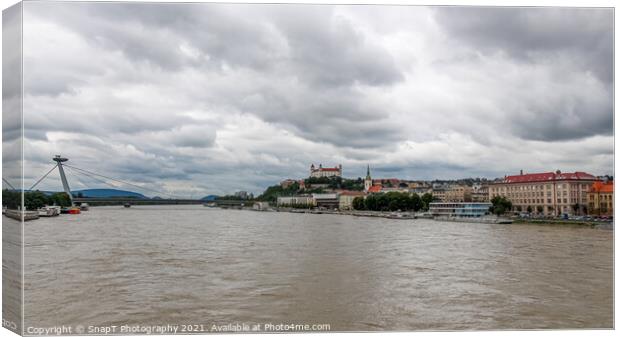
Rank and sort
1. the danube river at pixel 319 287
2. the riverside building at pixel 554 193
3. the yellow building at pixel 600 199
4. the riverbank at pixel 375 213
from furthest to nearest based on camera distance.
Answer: the riverbank at pixel 375 213 → the riverside building at pixel 554 193 → the yellow building at pixel 600 199 → the danube river at pixel 319 287

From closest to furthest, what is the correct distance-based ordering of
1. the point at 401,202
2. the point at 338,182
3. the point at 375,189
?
the point at 401,202 → the point at 338,182 → the point at 375,189

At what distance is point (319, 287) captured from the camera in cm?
596

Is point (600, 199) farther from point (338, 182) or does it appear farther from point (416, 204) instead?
point (338, 182)

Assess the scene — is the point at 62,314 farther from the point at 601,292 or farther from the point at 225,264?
the point at 601,292

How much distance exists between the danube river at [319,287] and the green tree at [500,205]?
10071 millimetres

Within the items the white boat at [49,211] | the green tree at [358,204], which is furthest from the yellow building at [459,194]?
the white boat at [49,211]

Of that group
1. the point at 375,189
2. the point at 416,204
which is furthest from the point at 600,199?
the point at 375,189

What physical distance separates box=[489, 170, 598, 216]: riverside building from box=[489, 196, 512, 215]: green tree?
63.7 inches

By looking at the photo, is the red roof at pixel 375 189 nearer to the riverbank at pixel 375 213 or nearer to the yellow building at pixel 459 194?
the riverbank at pixel 375 213

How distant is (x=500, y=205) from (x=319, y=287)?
1620 centimetres

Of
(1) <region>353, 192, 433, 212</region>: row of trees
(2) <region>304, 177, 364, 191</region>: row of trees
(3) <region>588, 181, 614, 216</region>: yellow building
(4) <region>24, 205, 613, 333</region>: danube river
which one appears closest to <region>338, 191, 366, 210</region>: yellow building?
(2) <region>304, 177, 364, 191</region>: row of trees

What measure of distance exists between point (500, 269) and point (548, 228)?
25.2 feet

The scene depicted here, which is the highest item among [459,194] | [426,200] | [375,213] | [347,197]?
[459,194]

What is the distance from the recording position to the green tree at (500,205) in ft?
65.1
